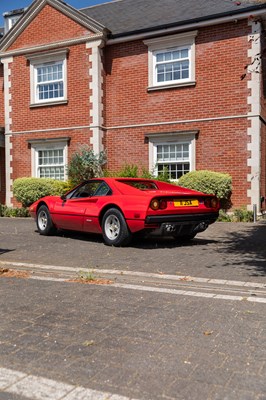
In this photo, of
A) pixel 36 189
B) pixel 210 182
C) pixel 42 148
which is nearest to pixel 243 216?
pixel 210 182

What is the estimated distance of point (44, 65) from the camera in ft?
54.7

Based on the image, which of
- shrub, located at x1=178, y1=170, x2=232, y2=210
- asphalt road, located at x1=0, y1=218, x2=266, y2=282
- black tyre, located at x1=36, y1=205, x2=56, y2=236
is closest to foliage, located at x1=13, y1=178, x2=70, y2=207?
shrub, located at x1=178, y1=170, x2=232, y2=210

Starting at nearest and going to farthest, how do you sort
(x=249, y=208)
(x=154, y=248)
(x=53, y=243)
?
1. (x=154, y=248)
2. (x=53, y=243)
3. (x=249, y=208)

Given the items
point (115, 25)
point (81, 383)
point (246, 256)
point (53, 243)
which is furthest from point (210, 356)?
point (115, 25)

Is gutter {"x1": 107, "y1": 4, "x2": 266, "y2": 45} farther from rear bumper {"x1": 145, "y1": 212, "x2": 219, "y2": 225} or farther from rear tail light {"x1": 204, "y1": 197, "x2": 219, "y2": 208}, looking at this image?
rear bumper {"x1": 145, "y1": 212, "x2": 219, "y2": 225}

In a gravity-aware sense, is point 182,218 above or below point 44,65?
below

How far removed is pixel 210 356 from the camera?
10.2 ft

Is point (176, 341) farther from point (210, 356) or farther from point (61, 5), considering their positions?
point (61, 5)

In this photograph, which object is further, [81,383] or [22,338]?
[22,338]

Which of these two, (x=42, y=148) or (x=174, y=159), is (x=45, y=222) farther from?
(x=42, y=148)

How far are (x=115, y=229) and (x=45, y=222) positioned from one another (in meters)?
2.46

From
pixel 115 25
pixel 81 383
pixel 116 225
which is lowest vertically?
pixel 81 383

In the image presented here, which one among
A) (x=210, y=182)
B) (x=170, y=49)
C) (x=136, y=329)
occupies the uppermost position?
(x=170, y=49)

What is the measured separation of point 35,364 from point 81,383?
18.2 inches
